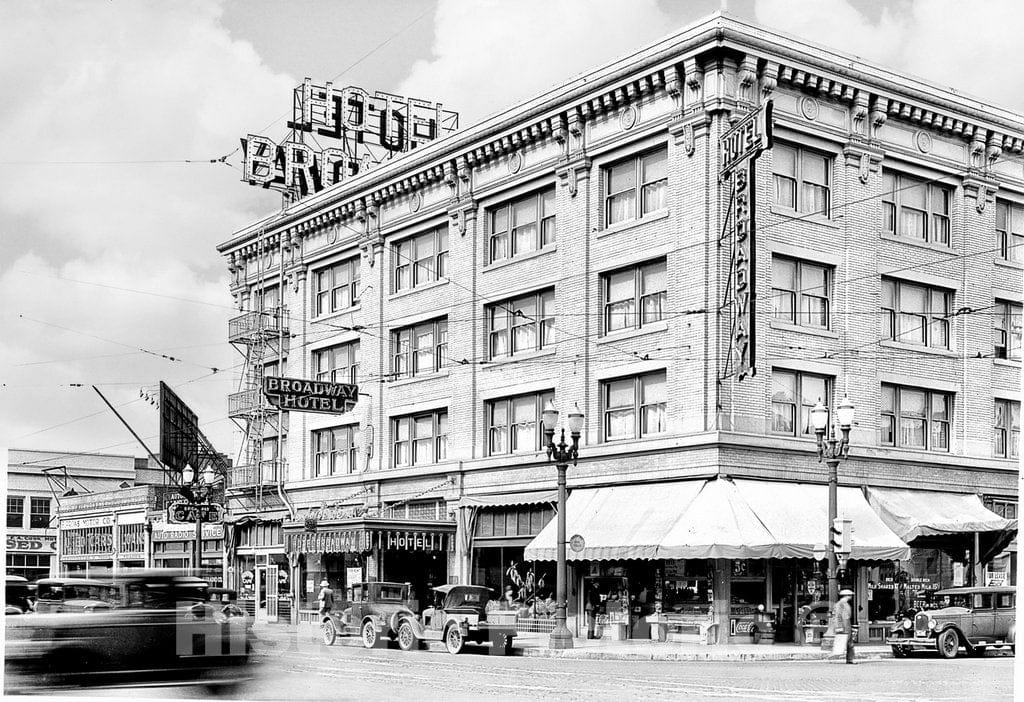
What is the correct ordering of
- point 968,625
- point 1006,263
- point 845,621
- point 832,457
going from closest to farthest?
point 845,621
point 968,625
point 832,457
point 1006,263

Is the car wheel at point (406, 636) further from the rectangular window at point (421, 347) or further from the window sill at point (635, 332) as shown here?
the window sill at point (635, 332)

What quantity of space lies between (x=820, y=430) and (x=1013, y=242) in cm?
473

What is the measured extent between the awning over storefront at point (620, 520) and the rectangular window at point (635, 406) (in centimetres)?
113

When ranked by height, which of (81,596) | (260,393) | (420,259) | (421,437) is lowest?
(81,596)

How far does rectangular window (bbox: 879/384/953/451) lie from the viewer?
2808 cm

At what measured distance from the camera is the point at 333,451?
3447cm

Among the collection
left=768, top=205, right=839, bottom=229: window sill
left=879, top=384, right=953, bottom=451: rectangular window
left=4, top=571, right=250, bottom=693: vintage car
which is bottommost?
left=4, top=571, right=250, bottom=693: vintage car

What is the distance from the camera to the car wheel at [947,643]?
2431cm

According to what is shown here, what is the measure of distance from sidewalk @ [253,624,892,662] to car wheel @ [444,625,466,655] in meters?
0.51

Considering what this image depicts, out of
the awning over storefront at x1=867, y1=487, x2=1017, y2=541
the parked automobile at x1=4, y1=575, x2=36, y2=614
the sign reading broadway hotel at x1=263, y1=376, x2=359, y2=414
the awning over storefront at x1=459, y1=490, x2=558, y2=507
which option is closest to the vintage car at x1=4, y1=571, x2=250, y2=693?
the parked automobile at x1=4, y1=575, x2=36, y2=614

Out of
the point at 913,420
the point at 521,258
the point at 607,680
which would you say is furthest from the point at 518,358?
the point at 607,680

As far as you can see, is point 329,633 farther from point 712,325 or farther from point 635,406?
point 712,325

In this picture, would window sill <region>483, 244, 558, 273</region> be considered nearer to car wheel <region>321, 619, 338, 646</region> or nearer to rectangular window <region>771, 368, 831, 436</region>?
rectangular window <region>771, 368, 831, 436</region>

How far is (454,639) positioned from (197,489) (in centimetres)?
565
